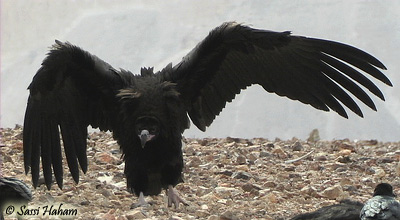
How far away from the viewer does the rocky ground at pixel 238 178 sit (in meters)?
8.87

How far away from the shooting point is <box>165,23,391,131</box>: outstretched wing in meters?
9.34

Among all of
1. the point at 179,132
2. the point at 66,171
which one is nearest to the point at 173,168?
the point at 179,132

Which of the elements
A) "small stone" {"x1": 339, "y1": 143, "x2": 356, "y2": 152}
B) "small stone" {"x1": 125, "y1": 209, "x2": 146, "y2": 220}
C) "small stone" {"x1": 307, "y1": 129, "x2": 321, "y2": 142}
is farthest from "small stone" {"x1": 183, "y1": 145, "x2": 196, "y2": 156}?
"small stone" {"x1": 125, "y1": 209, "x2": 146, "y2": 220}

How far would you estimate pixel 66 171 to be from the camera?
34.7 ft

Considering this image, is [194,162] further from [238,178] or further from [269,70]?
[269,70]

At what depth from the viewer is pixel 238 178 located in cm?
1033

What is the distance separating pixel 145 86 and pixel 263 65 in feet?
4.05

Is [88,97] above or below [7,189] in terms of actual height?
above

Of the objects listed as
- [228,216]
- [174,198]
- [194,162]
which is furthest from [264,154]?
[228,216]

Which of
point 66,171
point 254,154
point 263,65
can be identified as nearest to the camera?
point 263,65

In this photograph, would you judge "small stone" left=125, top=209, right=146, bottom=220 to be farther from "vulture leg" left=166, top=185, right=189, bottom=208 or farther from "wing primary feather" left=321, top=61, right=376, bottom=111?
"wing primary feather" left=321, top=61, right=376, bottom=111

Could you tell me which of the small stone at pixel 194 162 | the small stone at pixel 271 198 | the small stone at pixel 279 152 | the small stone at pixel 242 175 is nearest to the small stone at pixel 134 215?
the small stone at pixel 271 198

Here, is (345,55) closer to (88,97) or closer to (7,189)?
Answer: (88,97)

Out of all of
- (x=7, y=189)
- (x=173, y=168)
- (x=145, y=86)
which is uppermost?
(x=145, y=86)
